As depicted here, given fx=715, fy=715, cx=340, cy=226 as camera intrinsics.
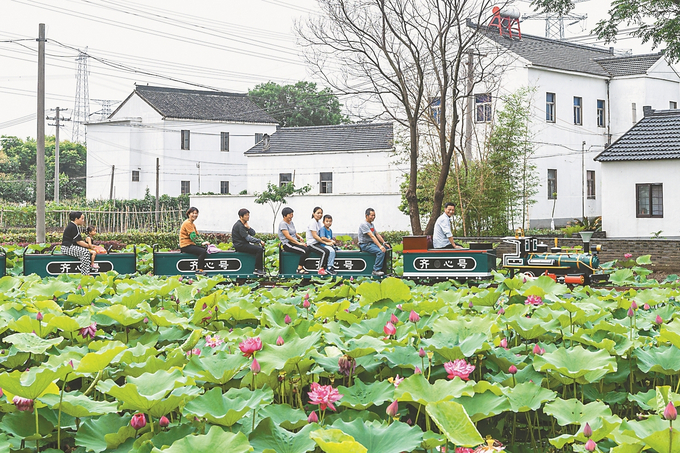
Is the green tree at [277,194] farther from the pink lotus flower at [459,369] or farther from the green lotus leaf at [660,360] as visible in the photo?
the pink lotus flower at [459,369]

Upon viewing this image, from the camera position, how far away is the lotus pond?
235cm

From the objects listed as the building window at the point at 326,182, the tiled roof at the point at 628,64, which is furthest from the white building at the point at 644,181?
the building window at the point at 326,182

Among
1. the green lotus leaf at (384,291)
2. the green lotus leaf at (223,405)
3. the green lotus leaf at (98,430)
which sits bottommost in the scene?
the green lotus leaf at (98,430)

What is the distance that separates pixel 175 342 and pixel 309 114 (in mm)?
62140

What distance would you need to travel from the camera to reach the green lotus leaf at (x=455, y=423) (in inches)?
87.9

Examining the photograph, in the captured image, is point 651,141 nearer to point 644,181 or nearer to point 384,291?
point 644,181

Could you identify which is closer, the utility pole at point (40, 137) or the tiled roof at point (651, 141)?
the utility pole at point (40, 137)

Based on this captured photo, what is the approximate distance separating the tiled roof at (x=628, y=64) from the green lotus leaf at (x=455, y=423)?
38.9 m

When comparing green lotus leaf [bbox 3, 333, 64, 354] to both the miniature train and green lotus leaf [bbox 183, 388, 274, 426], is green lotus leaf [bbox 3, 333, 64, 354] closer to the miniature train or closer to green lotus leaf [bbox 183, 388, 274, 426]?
green lotus leaf [bbox 183, 388, 274, 426]

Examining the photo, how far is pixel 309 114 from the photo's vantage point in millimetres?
65250

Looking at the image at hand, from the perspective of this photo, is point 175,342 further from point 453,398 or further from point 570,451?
point 570,451

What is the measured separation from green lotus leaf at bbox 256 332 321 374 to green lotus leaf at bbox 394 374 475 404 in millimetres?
484

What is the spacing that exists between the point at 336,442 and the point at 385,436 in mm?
314

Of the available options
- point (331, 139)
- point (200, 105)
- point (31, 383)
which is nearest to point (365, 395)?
point (31, 383)
